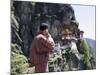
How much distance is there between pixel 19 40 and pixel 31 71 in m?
0.36

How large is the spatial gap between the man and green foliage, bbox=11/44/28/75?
0.10 meters

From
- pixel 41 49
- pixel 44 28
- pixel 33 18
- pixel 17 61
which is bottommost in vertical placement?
pixel 17 61

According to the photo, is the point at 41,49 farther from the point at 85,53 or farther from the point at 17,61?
the point at 85,53

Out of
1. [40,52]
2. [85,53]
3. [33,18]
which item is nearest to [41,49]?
[40,52]

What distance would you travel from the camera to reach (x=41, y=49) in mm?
2332

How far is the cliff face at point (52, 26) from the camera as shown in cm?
225

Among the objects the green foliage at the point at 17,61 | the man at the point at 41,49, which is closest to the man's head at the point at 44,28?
the man at the point at 41,49

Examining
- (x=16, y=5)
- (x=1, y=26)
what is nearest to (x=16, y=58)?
(x=1, y=26)

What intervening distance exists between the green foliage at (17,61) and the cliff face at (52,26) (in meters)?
0.05

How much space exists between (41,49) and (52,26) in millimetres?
291

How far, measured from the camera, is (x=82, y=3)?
2516 mm

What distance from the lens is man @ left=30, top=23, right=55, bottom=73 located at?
2309 mm

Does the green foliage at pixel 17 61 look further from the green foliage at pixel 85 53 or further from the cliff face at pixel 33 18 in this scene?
the green foliage at pixel 85 53

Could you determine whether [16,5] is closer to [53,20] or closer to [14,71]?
[53,20]
